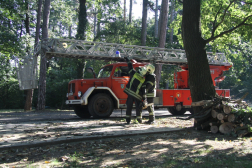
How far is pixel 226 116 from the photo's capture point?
6617mm

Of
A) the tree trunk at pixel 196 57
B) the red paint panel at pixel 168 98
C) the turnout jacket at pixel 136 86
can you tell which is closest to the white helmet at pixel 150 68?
the turnout jacket at pixel 136 86

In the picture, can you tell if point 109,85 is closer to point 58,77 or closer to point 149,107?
point 149,107

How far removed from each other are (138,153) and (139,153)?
19 millimetres

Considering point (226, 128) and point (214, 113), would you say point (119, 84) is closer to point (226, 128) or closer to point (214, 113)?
point (214, 113)

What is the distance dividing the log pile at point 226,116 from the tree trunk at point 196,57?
1.02 ft

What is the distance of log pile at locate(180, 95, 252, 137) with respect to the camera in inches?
254

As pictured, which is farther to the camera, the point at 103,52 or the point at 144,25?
the point at 144,25

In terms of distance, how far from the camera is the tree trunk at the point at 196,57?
733 cm

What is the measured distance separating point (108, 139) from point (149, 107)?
286 centimetres

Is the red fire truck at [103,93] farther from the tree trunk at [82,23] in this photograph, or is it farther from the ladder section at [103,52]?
the tree trunk at [82,23]

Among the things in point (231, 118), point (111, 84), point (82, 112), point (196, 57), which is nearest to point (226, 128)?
point (231, 118)

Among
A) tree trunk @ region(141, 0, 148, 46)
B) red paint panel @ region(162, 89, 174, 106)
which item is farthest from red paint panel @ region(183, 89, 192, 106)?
tree trunk @ region(141, 0, 148, 46)

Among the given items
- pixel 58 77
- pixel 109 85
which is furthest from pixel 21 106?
pixel 109 85

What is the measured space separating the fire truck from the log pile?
1.05 metres
